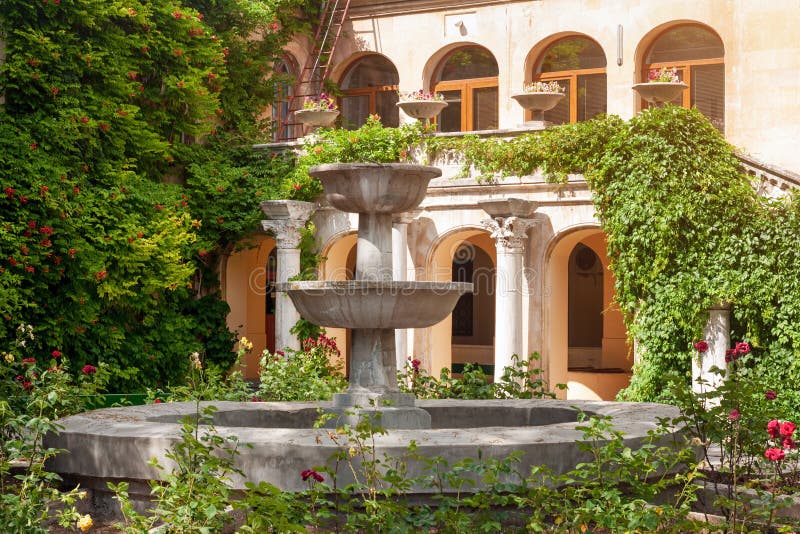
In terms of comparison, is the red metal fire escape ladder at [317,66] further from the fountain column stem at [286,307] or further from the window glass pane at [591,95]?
the window glass pane at [591,95]

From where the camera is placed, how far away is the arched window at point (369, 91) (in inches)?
901

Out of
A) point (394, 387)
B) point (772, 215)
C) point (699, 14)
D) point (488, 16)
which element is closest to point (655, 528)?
point (394, 387)

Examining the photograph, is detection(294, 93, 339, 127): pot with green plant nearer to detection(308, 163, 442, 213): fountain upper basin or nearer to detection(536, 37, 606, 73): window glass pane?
detection(536, 37, 606, 73): window glass pane

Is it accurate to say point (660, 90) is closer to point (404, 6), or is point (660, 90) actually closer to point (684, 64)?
point (684, 64)

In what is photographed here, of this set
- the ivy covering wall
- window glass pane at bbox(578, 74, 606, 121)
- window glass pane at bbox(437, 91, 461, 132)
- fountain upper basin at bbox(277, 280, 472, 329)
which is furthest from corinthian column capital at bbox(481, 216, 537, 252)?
fountain upper basin at bbox(277, 280, 472, 329)

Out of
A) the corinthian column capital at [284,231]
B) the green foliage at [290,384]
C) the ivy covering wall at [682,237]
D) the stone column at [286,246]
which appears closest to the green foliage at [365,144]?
the stone column at [286,246]

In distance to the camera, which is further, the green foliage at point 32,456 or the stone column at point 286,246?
the stone column at point 286,246

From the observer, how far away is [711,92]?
1994 cm

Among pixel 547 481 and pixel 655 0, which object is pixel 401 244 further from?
pixel 547 481

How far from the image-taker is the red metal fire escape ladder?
22375 millimetres

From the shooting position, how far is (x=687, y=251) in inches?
633

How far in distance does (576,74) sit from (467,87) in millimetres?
2037

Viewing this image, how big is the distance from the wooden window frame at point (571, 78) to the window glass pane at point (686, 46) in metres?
0.96

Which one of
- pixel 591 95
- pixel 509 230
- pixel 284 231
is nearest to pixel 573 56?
pixel 591 95
